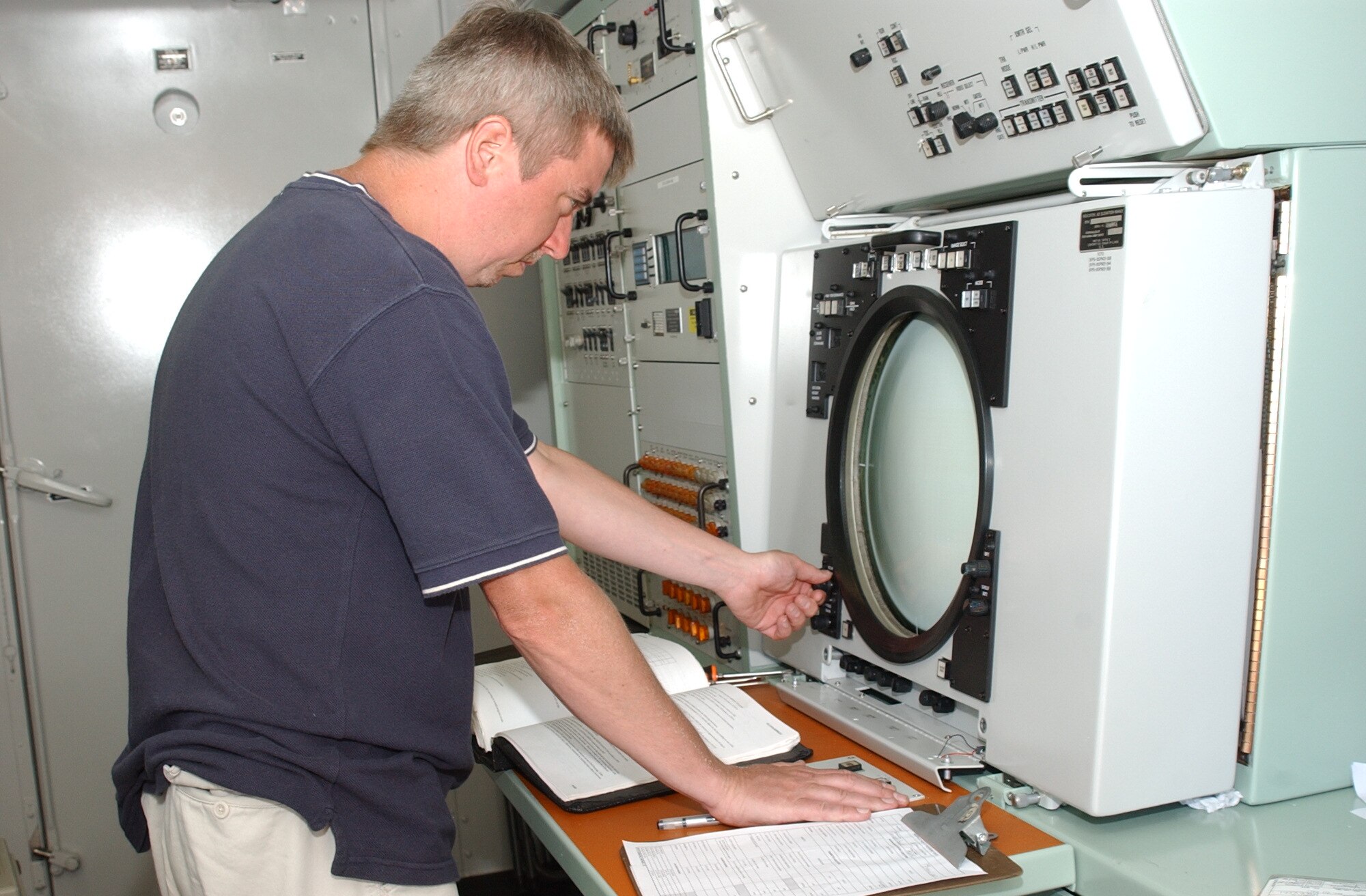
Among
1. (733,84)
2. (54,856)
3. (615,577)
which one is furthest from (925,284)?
(54,856)

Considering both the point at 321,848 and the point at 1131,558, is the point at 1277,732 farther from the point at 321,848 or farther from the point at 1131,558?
the point at 321,848

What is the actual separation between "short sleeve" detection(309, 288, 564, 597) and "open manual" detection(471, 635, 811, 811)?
582 mm

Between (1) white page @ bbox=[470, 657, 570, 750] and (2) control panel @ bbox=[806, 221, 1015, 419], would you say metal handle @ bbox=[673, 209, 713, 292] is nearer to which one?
(2) control panel @ bbox=[806, 221, 1015, 419]

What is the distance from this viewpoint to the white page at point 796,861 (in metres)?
1.35

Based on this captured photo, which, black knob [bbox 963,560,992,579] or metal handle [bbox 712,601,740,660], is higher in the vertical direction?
black knob [bbox 963,560,992,579]

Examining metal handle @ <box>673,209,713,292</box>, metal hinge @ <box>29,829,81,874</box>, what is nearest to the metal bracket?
metal handle @ <box>673,209,713,292</box>

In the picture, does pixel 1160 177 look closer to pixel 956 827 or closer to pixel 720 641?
pixel 956 827

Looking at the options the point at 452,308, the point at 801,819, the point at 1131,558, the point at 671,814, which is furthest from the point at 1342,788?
the point at 452,308

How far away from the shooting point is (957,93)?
175cm

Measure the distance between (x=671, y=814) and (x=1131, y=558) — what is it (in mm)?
742

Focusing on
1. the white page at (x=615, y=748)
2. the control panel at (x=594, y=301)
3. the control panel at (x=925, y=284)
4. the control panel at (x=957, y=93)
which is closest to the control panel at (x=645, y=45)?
the control panel at (x=957, y=93)

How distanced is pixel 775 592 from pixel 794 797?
1.97 feet

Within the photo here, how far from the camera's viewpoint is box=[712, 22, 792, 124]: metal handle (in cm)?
224

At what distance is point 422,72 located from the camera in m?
1.51
